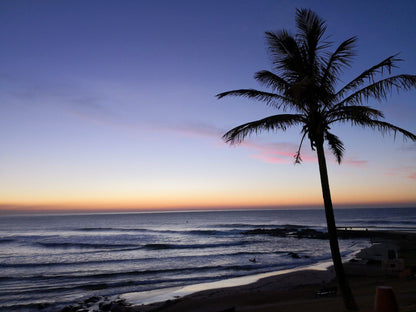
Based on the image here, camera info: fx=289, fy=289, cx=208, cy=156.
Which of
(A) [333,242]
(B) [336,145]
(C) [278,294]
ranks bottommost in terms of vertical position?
(C) [278,294]

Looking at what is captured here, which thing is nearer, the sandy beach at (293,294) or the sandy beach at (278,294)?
the sandy beach at (293,294)

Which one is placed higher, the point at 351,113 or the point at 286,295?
the point at 351,113

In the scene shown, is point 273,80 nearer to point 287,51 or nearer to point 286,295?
point 287,51

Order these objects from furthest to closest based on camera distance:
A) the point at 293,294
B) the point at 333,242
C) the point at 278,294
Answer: the point at 278,294 → the point at 293,294 → the point at 333,242

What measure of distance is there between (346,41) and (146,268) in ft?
81.3

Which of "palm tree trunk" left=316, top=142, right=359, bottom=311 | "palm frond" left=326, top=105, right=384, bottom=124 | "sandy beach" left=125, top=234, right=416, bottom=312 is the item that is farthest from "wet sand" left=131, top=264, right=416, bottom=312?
"palm frond" left=326, top=105, right=384, bottom=124

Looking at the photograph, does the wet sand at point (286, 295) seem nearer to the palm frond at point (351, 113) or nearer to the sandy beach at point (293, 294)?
the sandy beach at point (293, 294)

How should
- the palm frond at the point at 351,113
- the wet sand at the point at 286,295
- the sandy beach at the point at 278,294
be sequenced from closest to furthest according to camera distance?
the palm frond at the point at 351,113, the wet sand at the point at 286,295, the sandy beach at the point at 278,294

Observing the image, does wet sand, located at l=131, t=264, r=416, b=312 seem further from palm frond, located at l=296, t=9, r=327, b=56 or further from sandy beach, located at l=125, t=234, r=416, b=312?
palm frond, located at l=296, t=9, r=327, b=56

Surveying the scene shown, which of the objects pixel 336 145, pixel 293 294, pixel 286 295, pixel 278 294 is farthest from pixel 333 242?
pixel 278 294

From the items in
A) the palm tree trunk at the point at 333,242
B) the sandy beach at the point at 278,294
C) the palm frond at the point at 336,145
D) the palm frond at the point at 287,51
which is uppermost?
the palm frond at the point at 287,51

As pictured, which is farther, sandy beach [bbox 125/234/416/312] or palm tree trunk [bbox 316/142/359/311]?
sandy beach [bbox 125/234/416/312]

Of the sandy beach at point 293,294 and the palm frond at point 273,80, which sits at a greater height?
the palm frond at point 273,80

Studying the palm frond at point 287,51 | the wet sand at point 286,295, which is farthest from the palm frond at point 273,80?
the wet sand at point 286,295
